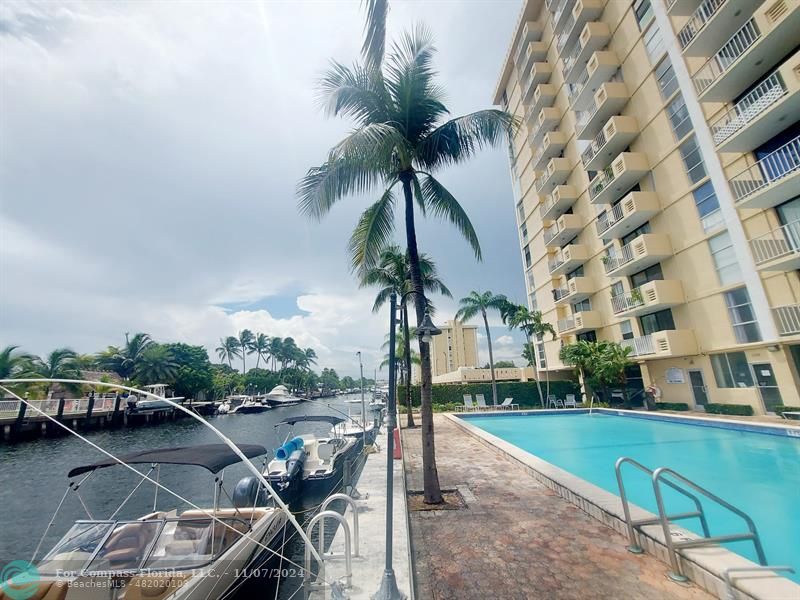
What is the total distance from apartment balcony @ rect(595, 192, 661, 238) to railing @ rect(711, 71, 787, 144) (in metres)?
4.79

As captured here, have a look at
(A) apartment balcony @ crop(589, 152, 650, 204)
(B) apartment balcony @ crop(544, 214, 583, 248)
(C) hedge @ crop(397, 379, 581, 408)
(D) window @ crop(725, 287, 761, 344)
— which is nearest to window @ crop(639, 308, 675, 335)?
(D) window @ crop(725, 287, 761, 344)

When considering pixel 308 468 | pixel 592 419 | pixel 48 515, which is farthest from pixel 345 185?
pixel 592 419

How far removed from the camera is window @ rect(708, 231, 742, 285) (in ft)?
51.7

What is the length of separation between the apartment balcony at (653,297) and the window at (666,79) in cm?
1090

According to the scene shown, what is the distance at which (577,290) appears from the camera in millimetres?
26031

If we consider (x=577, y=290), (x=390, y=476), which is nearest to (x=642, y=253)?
(x=577, y=290)

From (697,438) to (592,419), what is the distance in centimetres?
715

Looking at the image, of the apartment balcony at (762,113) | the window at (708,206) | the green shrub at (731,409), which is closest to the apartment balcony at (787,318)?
the green shrub at (731,409)

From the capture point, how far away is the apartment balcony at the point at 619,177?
2056cm

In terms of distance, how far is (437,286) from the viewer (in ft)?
68.9

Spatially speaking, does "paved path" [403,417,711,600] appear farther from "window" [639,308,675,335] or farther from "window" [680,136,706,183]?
"window" [680,136,706,183]

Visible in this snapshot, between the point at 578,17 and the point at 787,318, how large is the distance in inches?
951

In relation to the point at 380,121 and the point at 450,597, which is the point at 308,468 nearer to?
the point at 450,597

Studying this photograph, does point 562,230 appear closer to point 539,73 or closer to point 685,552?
point 539,73
